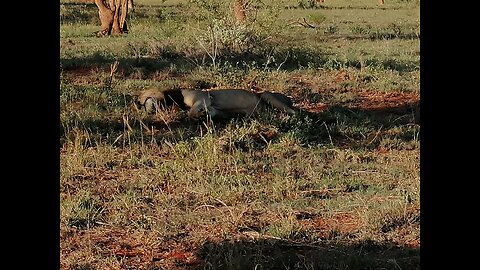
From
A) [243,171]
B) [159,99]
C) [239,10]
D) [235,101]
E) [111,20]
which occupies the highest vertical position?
[243,171]

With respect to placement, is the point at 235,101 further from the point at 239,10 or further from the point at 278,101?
the point at 239,10

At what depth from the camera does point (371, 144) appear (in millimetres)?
7062

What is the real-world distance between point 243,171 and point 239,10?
918cm

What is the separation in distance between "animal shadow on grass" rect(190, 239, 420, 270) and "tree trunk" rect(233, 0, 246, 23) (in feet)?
33.9

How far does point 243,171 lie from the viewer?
5.95m

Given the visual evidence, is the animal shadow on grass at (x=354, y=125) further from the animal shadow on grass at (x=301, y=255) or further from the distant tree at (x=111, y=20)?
the distant tree at (x=111, y=20)

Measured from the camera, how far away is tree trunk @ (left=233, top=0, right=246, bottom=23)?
46.8ft

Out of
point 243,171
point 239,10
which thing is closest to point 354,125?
point 243,171

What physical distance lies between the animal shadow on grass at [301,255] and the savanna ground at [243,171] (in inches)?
0.4

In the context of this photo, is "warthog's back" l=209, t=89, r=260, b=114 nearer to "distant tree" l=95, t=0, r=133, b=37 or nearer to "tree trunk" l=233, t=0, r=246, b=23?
"tree trunk" l=233, t=0, r=246, b=23

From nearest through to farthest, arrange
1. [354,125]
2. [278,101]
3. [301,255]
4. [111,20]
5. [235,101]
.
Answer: [301,255] → [354,125] → [235,101] → [278,101] → [111,20]
